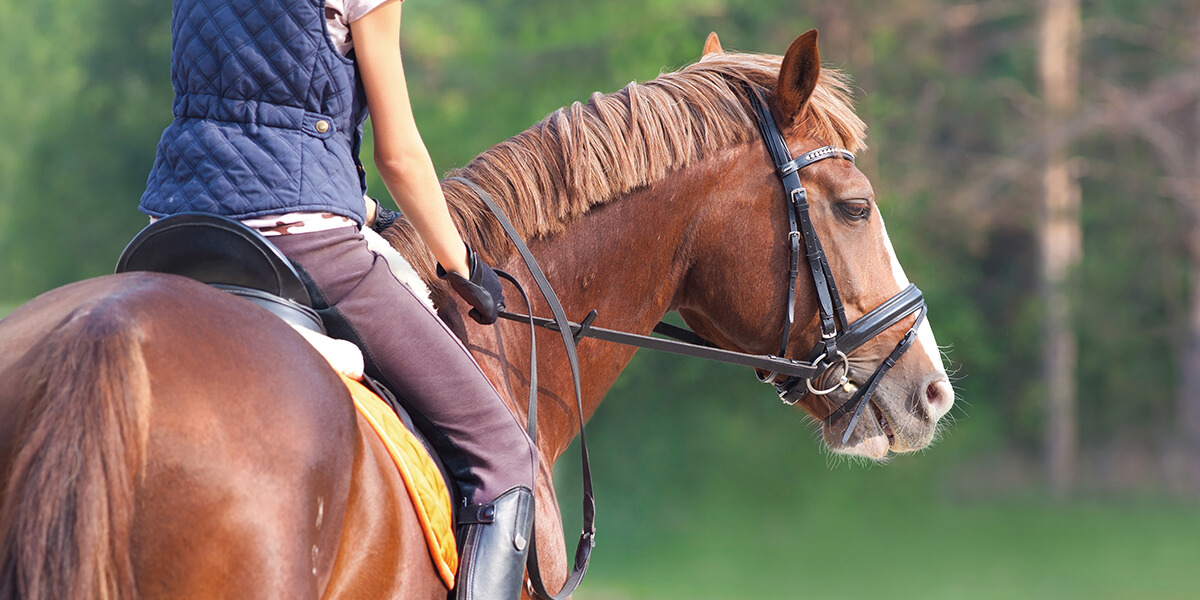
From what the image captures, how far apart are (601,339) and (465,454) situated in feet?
2.31

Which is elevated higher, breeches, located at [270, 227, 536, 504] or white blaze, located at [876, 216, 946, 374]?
breeches, located at [270, 227, 536, 504]

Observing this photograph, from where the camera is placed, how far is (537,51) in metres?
15.1

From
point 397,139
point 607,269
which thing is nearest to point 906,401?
point 607,269

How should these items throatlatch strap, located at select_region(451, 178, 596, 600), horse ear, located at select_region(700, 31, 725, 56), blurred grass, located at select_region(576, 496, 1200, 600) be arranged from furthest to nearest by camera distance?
blurred grass, located at select_region(576, 496, 1200, 600) → horse ear, located at select_region(700, 31, 725, 56) → throatlatch strap, located at select_region(451, 178, 596, 600)

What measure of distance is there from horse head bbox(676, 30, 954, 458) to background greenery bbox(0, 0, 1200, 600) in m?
10.2

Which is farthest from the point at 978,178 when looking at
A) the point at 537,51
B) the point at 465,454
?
the point at 465,454

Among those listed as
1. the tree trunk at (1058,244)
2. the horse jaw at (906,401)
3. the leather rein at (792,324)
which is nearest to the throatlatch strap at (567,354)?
the leather rein at (792,324)

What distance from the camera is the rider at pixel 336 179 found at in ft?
5.91

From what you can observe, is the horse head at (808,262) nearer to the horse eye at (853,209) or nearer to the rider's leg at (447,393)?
the horse eye at (853,209)

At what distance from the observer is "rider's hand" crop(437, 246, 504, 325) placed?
6.86 feet

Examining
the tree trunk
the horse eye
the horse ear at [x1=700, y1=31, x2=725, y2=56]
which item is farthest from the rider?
the tree trunk

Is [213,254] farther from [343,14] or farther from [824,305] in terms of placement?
[824,305]

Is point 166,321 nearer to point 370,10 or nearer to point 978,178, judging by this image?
point 370,10

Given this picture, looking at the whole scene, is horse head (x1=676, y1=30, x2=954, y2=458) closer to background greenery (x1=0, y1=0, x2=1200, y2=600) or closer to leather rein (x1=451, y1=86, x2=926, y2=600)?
leather rein (x1=451, y1=86, x2=926, y2=600)
